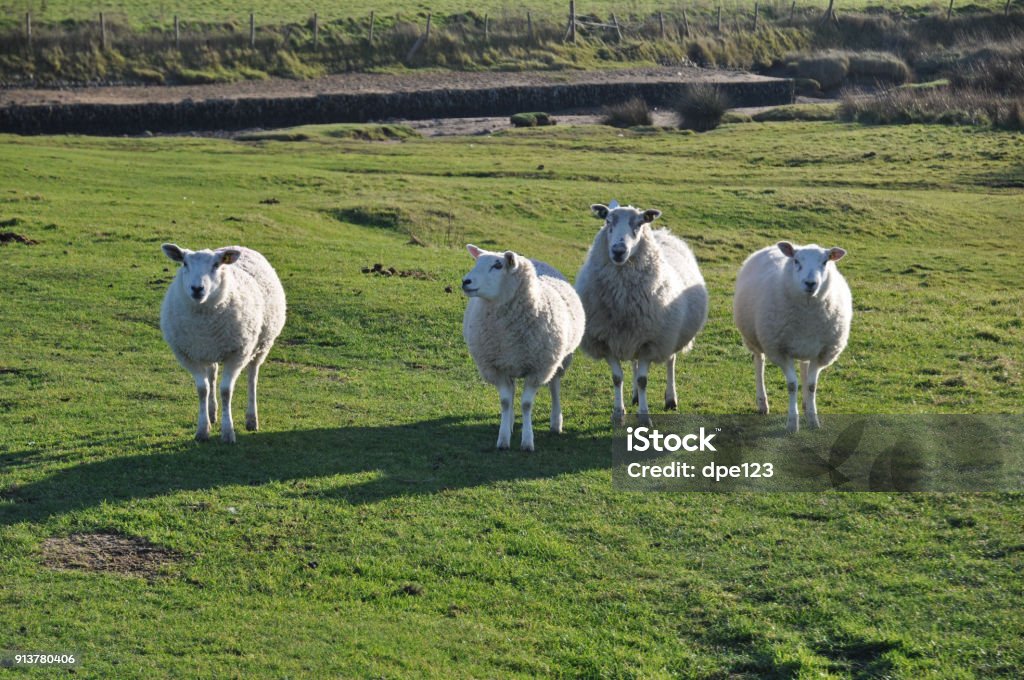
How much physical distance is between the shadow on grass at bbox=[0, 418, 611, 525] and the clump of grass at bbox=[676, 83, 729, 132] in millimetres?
35160

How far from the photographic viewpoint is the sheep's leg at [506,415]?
38.4 feet

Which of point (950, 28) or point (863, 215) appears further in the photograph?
point (950, 28)

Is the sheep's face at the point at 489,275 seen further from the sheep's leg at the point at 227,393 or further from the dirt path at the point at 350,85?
the dirt path at the point at 350,85

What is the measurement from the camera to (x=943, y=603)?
8.27 metres

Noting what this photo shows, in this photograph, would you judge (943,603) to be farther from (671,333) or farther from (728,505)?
(671,333)

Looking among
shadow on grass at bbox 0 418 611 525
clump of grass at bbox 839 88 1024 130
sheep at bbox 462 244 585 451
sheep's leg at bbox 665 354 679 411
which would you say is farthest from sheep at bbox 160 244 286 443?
clump of grass at bbox 839 88 1024 130

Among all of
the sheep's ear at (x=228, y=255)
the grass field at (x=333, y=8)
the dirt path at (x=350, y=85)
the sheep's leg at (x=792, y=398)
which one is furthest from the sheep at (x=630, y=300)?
the grass field at (x=333, y=8)

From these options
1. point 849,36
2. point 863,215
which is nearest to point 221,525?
point 863,215

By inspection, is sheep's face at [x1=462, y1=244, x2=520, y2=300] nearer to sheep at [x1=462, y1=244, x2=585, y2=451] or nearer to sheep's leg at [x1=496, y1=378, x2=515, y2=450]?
sheep at [x1=462, y1=244, x2=585, y2=451]

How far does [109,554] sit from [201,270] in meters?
3.41

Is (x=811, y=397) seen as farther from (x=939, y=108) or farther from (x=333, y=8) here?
(x=333, y=8)

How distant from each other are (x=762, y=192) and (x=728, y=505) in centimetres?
2146

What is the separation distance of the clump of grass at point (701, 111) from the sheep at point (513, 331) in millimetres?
34874

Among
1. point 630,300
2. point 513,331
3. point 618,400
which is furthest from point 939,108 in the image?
point 513,331
